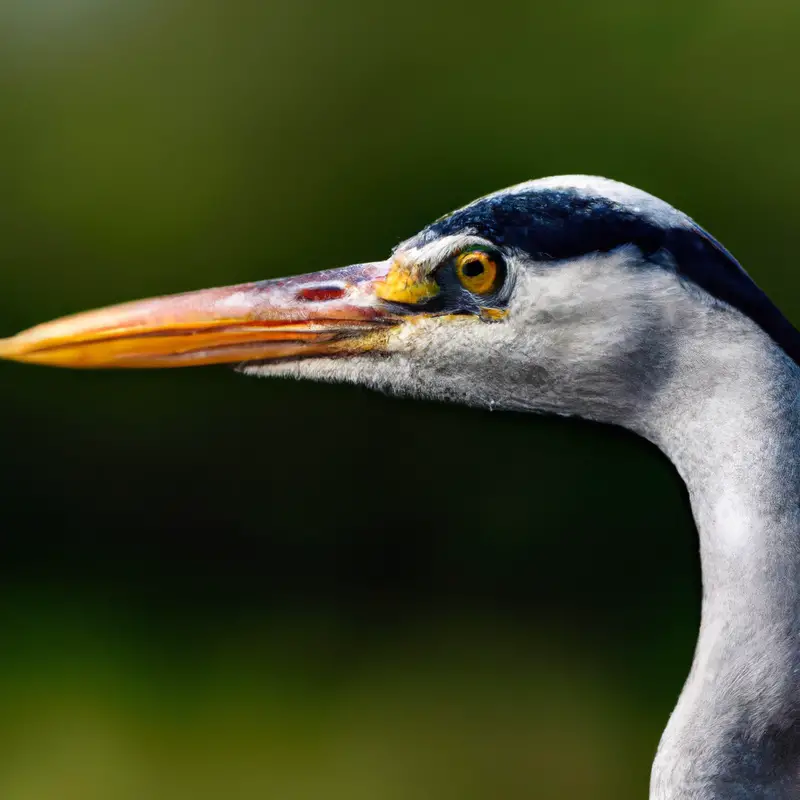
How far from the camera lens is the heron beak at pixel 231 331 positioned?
1.14 metres

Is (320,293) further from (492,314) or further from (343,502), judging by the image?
(343,502)

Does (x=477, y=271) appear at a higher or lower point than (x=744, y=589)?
higher

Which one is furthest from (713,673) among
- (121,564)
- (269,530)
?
(121,564)

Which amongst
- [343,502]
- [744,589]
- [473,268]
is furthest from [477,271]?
[343,502]

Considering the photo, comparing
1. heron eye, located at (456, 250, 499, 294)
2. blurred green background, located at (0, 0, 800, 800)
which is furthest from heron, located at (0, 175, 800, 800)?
blurred green background, located at (0, 0, 800, 800)

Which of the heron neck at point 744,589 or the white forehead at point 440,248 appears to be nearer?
the heron neck at point 744,589

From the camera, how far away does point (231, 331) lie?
3.77 feet

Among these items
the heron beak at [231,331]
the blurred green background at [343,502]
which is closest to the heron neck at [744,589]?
the heron beak at [231,331]

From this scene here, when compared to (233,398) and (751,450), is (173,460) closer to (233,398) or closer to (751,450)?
(233,398)

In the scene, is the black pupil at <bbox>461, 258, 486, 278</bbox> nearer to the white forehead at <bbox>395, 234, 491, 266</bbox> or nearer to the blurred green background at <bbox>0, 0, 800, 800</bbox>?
the white forehead at <bbox>395, 234, 491, 266</bbox>

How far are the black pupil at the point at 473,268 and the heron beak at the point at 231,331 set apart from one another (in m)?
0.11

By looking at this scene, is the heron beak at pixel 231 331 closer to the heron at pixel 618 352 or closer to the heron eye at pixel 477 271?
the heron at pixel 618 352

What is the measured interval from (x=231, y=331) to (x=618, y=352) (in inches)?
17.6

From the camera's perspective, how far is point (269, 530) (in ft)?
10.3
